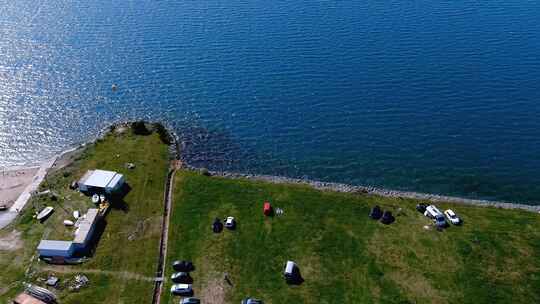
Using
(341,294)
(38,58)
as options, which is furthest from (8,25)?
(341,294)

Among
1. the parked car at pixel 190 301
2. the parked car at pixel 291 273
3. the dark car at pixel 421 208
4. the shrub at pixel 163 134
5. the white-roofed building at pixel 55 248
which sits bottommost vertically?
the parked car at pixel 190 301

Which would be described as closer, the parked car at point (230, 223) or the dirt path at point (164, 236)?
the dirt path at point (164, 236)

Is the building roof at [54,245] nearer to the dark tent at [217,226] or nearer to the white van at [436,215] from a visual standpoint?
the dark tent at [217,226]

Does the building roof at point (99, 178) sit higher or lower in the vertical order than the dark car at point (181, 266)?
higher

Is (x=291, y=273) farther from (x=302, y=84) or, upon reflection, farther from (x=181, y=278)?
(x=302, y=84)

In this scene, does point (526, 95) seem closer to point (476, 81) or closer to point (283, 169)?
point (476, 81)

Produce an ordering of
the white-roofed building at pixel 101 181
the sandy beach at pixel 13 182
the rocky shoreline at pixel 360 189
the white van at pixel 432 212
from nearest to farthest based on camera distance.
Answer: the white van at pixel 432 212 < the white-roofed building at pixel 101 181 < the sandy beach at pixel 13 182 < the rocky shoreline at pixel 360 189

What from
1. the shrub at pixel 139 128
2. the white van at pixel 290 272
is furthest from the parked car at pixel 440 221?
the shrub at pixel 139 128

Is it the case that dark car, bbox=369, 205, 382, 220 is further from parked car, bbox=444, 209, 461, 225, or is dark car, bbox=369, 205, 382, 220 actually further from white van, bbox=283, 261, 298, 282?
white van, bbox=283, 261, 298, 282
